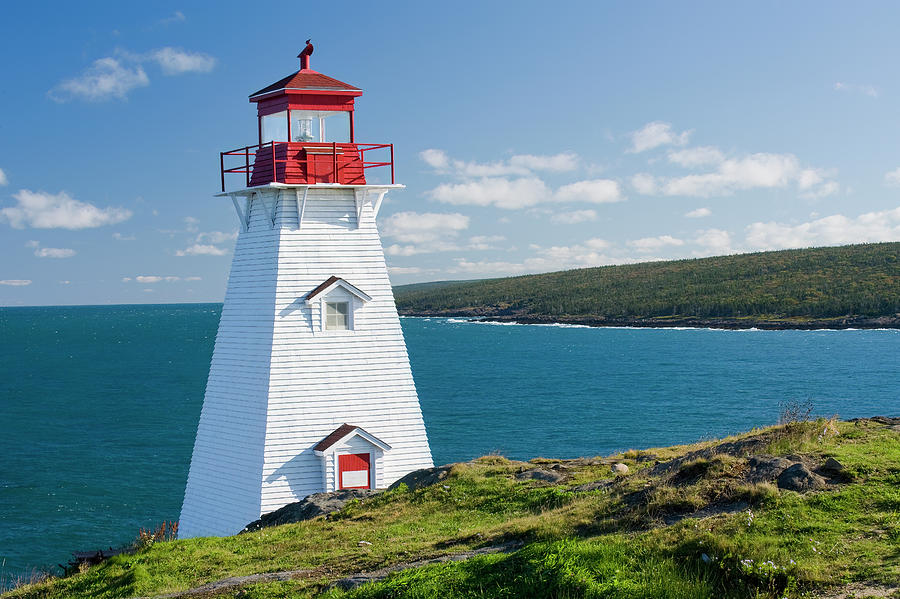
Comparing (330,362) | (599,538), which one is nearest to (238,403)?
(330,362)

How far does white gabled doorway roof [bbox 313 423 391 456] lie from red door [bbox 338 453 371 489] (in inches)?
13.3

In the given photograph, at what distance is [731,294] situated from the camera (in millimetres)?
131250

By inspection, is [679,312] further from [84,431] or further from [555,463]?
[555,463]

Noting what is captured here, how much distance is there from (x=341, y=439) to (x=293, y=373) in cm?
179

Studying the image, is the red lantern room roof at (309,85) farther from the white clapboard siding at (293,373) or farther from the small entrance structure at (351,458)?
the small entrance structure at (351,458)

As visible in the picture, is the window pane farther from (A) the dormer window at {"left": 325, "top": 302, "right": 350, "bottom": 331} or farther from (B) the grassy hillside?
(B) the grassy hillside

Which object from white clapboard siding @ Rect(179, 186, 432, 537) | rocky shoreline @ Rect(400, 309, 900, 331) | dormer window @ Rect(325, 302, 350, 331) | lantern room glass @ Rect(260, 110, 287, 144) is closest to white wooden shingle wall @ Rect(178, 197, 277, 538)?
white clapboard siding @ Rect(179, 186, 432, 537)

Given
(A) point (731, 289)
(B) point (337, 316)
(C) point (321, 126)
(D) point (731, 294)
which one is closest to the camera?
(B) point (337, 316)

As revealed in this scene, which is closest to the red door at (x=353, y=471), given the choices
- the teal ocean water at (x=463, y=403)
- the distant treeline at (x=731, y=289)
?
the teal ocean water at (x=463, y=403)

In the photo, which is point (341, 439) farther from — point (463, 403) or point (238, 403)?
point (463, 403)

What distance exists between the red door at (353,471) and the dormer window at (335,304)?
2.85 m

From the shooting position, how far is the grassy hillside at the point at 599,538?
7.58 meters

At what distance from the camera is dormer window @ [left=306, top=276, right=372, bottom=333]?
18.5 m

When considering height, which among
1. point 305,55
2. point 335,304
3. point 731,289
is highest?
point 305,55
